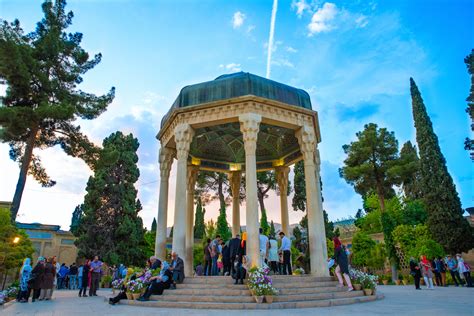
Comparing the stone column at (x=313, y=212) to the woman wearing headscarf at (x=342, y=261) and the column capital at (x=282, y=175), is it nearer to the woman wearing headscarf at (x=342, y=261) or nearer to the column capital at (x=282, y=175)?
the woman wearing headscarf at (x=342, y=261)

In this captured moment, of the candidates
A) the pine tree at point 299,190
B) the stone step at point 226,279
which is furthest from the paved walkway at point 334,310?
the pine tree at point 299,190

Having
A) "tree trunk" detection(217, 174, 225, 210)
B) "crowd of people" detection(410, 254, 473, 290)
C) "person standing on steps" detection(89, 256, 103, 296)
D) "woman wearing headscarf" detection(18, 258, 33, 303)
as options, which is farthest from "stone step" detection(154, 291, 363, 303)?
"tree trunk" detection(217, 174, 225, 210)

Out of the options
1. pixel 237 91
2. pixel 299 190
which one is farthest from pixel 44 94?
pixel 299 190

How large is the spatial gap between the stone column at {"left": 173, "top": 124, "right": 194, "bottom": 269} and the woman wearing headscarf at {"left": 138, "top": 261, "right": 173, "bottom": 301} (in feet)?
4.83

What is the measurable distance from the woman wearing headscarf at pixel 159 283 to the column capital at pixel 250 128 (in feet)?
15.5

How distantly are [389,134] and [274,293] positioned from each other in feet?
86.8

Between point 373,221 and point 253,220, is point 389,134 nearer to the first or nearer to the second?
point 373,221

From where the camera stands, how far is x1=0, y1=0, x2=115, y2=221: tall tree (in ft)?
47.8

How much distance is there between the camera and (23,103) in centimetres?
1597

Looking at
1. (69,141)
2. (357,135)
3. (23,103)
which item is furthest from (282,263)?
(357,135)

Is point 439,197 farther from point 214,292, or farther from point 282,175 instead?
point 214,292

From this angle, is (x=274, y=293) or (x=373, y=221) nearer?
(x=274, y=293)

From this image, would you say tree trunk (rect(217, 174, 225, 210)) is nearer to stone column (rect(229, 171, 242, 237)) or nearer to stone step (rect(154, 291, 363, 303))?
stone column (rect(229, 171, 242, 237))

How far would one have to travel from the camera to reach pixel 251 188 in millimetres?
10320
